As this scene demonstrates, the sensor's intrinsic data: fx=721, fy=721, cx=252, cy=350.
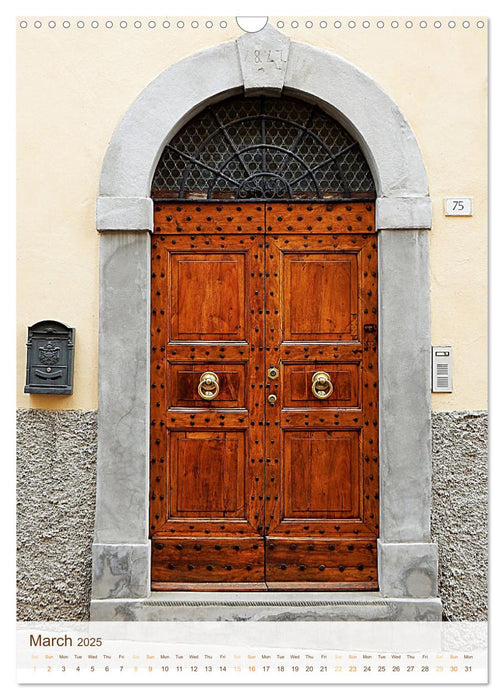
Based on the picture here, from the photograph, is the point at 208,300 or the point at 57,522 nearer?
the point at 57,522

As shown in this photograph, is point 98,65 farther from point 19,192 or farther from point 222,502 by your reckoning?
point 222,502

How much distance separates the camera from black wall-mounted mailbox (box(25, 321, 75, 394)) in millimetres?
4898

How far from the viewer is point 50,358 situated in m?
4.92

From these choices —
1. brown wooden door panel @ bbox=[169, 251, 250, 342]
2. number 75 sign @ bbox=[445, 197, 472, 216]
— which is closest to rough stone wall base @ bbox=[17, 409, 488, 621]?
brown wooden door panel @ bbox=[169, 251, 250, 342]

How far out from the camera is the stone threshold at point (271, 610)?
15.6 ft

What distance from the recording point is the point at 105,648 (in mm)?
4750

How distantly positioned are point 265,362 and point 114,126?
1927 mm

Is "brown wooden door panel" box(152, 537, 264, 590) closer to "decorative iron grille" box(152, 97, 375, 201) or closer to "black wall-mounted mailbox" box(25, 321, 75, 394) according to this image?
"black wall-mounted mailbox" box(25, 321, 75, 394)

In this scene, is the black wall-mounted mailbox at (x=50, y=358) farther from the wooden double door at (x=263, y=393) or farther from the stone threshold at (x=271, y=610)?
the stone threshold at (x=271, y=610)

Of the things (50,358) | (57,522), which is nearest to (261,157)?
(50,358)

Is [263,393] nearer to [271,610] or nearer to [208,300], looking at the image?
[208,300]

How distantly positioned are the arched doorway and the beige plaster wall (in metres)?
0.46

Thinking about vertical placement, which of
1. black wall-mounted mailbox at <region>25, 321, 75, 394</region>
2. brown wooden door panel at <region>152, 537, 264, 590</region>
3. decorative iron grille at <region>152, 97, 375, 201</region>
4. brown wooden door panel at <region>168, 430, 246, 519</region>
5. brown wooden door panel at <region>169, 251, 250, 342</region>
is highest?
decorative iron grille at <region>152, 97, 375, 201</region>

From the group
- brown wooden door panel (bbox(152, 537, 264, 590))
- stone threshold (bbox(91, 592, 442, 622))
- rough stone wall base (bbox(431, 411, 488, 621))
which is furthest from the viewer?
brown wooden door panel (bbox(152, 537, 264, 590))
